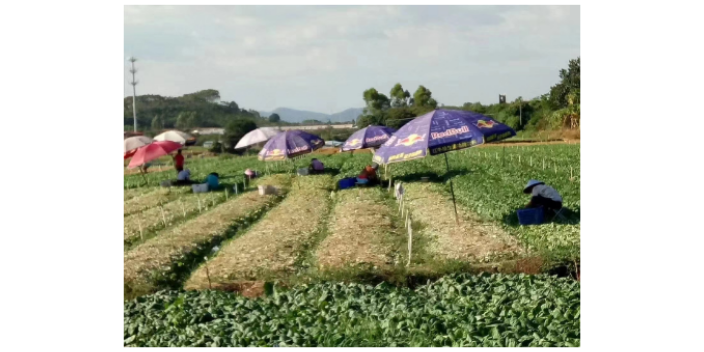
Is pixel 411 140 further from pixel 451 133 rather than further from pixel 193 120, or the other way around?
pixel 193 120

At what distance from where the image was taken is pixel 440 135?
14.6 m

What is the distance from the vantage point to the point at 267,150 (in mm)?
26594

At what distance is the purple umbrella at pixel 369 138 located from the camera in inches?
1006

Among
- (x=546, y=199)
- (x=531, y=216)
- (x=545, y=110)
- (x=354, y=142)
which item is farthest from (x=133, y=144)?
(x=545, y=110)

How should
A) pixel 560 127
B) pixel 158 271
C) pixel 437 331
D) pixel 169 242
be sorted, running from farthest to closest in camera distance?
pixel 560 127 → pixel 169 242 → pixel 158 271 → pixel 437 331

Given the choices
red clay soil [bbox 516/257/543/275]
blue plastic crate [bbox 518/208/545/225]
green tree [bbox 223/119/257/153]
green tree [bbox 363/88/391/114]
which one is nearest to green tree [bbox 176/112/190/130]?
green tree [bbox 223/119/257/153]

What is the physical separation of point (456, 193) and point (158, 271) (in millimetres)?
10345

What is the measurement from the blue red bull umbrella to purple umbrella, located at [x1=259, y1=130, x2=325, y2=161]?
10979 mm

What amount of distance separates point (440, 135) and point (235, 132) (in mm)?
52192

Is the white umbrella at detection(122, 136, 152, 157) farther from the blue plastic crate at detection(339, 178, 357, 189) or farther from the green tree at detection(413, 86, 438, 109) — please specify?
the green tree at detection(413, 86, 438, 109)

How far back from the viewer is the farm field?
27.9ft

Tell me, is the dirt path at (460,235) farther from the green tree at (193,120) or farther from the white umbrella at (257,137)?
the green tree at (193,120)
